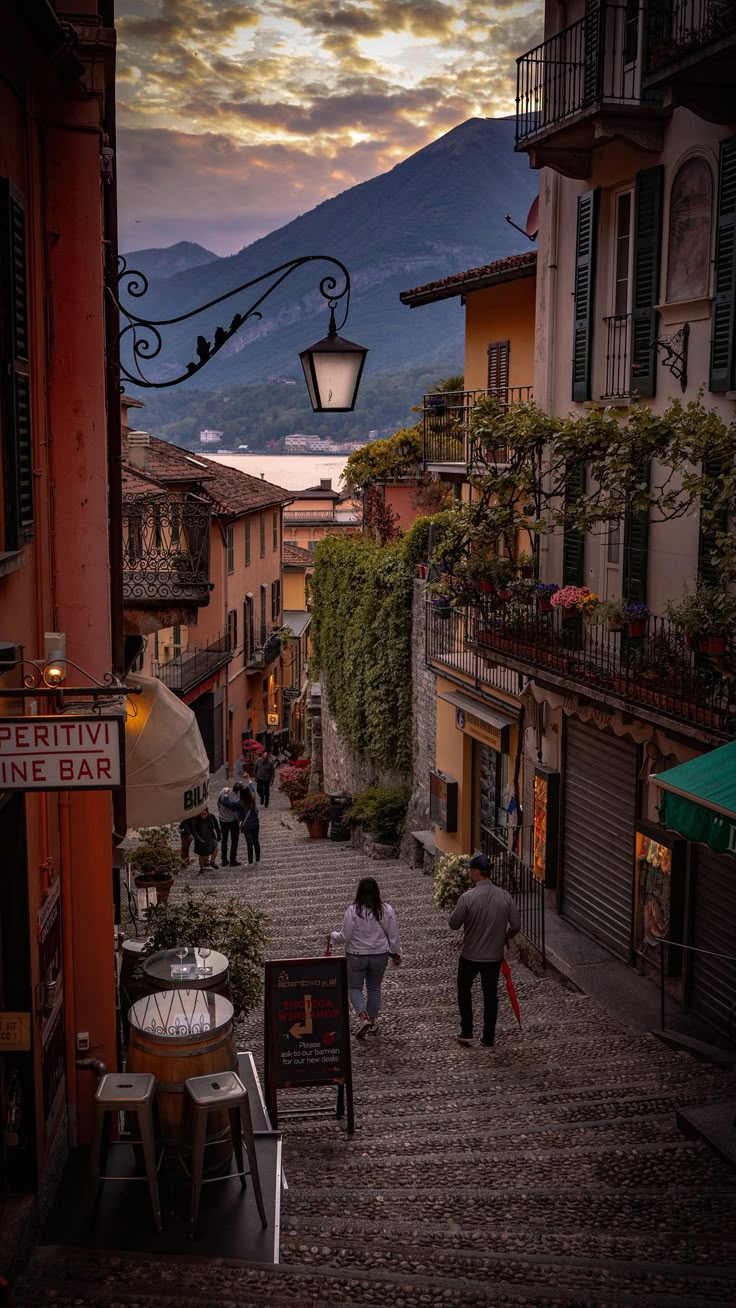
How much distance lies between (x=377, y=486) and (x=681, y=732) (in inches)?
854

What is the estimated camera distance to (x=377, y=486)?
104 ft

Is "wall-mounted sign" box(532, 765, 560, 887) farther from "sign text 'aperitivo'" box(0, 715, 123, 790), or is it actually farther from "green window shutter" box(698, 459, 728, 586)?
"sign text 'aperitivo'" box(0, 715, 123, 790)

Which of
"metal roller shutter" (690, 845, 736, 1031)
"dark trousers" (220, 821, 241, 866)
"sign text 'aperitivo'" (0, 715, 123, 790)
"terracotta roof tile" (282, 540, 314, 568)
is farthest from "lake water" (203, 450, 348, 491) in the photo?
"sign text 'aperitivo'" (0, 715, 123, 790)

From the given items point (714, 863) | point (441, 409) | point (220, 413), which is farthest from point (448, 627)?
point (220, 413)

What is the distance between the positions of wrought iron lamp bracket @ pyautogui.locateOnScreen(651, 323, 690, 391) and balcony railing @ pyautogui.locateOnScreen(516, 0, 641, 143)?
2.56m

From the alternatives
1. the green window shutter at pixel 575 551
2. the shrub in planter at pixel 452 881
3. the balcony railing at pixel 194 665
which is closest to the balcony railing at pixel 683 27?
the green window shutter at pixel 575 551

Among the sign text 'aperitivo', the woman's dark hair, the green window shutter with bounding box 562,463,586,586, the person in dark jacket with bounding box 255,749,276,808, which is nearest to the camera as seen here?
the sign text 'aperitivo'

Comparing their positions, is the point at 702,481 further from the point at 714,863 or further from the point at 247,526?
the point at 247,526

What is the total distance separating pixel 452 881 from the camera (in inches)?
575

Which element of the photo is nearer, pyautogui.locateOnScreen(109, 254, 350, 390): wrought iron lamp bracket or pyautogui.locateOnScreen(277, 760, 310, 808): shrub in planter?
pyautogui.locateOnScreen(109, 254, 350, 390): wrought iron lamp bracket

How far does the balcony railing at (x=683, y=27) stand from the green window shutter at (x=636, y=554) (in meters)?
3.99

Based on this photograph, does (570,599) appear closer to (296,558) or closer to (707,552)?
(707,552)

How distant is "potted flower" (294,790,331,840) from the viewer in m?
25.9

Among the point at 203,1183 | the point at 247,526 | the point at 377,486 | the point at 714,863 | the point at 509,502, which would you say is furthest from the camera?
the point at 247,526
